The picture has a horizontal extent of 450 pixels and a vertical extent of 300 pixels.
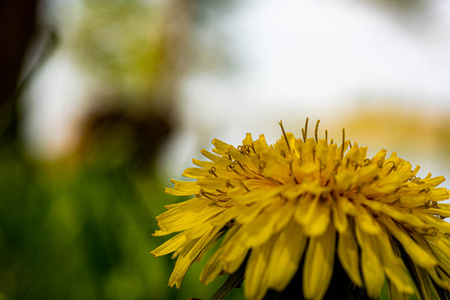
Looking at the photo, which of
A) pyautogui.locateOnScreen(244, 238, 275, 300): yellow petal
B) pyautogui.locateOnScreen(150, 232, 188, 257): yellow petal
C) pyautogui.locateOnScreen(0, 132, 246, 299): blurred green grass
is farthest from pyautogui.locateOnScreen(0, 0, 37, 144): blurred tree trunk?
pyautogui.locateOnScreen(244, 238, 275, 300): yellow petal

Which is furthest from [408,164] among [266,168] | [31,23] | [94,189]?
[31,23]

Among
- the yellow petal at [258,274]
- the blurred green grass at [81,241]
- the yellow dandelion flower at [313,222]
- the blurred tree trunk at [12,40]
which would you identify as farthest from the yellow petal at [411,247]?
the blurred tree trunk at [12,40]

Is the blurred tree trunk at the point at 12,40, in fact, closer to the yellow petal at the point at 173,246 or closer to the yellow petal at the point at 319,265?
the yellow petal at the point at 173,246

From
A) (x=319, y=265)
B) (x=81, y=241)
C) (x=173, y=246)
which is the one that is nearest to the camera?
(x=319, y=265)

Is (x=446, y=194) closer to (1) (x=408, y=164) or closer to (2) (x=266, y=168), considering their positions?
(1) (x=408, y=164)

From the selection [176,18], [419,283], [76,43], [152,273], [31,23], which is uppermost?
[176,18]

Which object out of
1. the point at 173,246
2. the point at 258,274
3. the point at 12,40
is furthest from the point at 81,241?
the point at 12,40

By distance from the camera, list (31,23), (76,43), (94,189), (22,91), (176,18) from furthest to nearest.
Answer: (176,18) → (76,43) → (31,23) → (94,189) → (22,91)

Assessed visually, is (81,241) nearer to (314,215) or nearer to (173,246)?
(173,246)
